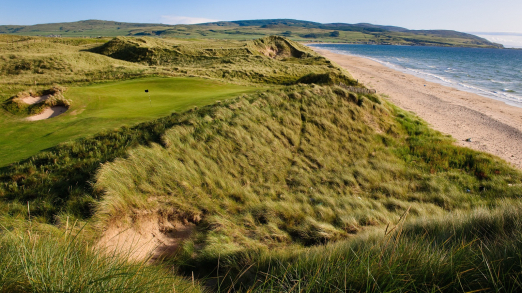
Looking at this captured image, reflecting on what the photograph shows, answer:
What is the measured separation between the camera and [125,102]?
38.2 ft

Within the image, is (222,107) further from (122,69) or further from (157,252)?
(122,69)

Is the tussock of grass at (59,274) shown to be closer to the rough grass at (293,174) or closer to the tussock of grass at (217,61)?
the rough grass at (293,174)

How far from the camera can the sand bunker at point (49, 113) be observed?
9387 millimetres

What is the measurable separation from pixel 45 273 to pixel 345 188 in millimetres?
7942

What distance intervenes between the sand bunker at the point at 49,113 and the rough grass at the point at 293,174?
210 inches

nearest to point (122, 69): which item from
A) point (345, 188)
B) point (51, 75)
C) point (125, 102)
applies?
point (51, 75)

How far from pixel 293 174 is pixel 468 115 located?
818 inches

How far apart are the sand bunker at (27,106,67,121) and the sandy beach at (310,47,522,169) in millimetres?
19826

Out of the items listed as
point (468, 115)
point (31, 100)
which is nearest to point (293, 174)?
point (31, 100)

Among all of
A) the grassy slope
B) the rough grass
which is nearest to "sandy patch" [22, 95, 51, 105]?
the grassy slope

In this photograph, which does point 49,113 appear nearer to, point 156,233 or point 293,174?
point 156,233

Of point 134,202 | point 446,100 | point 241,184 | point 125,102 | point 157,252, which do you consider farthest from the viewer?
point 446,100

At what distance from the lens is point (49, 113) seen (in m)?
9.96

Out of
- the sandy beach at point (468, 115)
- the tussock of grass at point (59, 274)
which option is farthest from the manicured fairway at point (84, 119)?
the sandy beach at point (468, 115)
